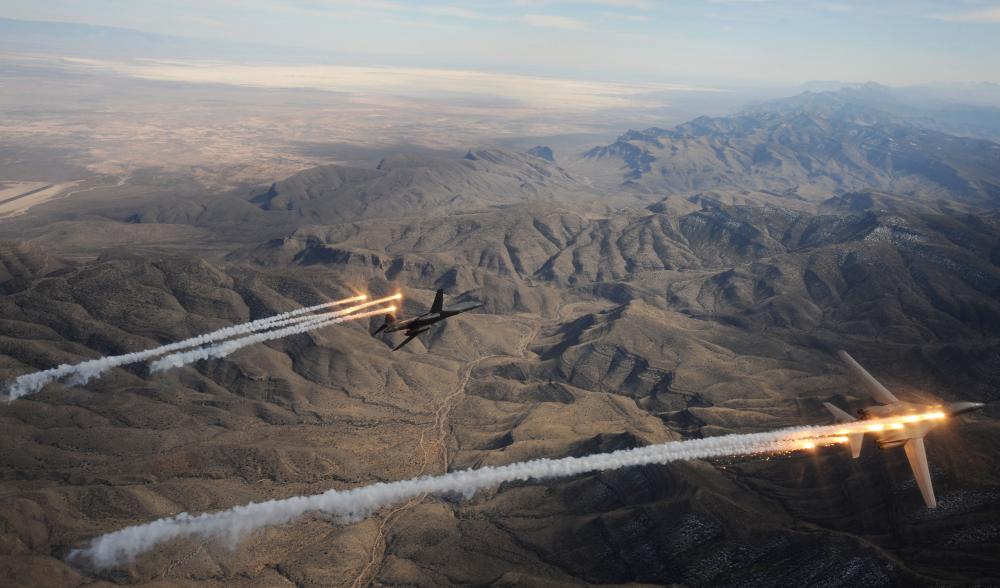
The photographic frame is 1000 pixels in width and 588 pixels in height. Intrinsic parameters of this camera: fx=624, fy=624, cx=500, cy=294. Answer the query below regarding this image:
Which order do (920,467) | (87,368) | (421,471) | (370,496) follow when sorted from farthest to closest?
(87,368), (421,471), (370,496), (920,467)

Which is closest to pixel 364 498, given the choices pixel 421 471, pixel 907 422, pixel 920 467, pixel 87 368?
pixel 421 471

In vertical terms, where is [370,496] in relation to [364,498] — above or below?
above

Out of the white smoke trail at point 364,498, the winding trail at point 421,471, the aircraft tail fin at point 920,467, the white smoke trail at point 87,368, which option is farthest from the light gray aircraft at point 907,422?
the white smoke trail at point 87,368

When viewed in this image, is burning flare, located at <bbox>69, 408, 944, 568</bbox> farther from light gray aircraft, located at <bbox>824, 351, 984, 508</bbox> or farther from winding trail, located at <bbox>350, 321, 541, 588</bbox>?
light gray aircraft, located at <bbox>824, 351, 984, 508</bbox>

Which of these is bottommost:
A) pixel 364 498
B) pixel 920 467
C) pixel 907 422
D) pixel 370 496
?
pixel 364 498

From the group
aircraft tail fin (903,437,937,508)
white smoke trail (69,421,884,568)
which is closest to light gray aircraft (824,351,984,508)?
aircraft tail fin (903,437,937,508)

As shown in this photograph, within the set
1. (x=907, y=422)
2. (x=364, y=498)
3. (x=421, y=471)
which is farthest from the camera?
(x=421, y=471)

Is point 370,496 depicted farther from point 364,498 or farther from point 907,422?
point 907,422

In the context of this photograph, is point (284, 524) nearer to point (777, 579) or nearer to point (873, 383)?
point (777, 579)
